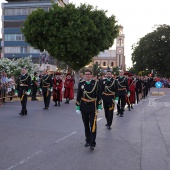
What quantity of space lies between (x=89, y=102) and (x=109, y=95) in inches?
142

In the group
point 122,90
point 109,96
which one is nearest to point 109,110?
point 109,96

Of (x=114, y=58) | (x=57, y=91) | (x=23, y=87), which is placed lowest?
(x=57, y=91)

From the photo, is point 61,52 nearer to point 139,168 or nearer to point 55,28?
point 55,28

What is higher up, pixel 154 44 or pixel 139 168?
pixel 154 44

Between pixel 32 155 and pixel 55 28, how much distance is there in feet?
106

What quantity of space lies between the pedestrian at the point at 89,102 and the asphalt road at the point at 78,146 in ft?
1.69

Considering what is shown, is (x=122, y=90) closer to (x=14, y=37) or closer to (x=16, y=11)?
(x=14, y=37)

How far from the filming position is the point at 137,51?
267 feet

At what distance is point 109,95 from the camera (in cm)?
1232

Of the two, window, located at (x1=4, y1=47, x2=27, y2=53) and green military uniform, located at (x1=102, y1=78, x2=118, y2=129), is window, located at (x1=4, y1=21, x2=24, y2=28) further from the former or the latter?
green military uniform, located at (x1=102, y1=78, x2=118, y2=129)

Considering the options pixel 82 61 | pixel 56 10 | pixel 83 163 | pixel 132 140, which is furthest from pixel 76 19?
pixel 83 163

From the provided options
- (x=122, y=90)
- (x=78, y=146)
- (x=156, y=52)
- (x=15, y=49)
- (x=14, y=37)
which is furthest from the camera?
(x=156, y=52)

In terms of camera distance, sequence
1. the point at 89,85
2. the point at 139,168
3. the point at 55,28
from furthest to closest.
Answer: the point at 55,28, the point at 89,85, the point at 139,168

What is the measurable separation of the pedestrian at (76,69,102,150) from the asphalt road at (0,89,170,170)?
52cm
